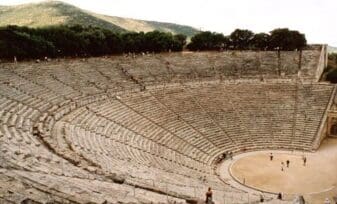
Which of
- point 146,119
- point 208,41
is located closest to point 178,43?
point 208,41

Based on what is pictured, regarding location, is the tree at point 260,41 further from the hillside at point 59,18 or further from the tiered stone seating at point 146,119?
the hillside at point 59,18

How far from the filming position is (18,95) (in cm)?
3447

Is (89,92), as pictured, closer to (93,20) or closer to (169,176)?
(169,176)

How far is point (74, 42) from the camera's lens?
50.7 meters

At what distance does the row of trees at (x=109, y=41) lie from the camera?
46.2 metres

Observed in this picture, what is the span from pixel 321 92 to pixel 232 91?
8735 mm

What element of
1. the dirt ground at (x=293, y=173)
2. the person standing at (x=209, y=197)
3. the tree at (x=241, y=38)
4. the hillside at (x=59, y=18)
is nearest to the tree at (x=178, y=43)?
the tree at (x=241, y=38)

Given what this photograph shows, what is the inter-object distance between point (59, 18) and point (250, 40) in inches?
2128

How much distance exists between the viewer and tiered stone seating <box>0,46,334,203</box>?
19.7 m

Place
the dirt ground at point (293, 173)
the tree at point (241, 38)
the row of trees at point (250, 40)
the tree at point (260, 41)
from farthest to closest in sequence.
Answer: the tree at point (241, 38) < the tree at point (260, 41) < the row of trees at point (250, 40) < the dirt ground at point (293, 173)

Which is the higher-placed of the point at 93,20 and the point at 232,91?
the point at 93,20

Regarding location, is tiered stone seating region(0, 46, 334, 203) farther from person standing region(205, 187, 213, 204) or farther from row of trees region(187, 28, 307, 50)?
row of trees region(187, 28, 307, 50)

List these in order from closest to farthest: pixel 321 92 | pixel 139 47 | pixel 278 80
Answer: pixel 321 92 < pixel 278 80 < pixel 139 47

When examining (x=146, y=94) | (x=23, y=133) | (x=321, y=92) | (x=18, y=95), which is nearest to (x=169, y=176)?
(x=23, y=133)
